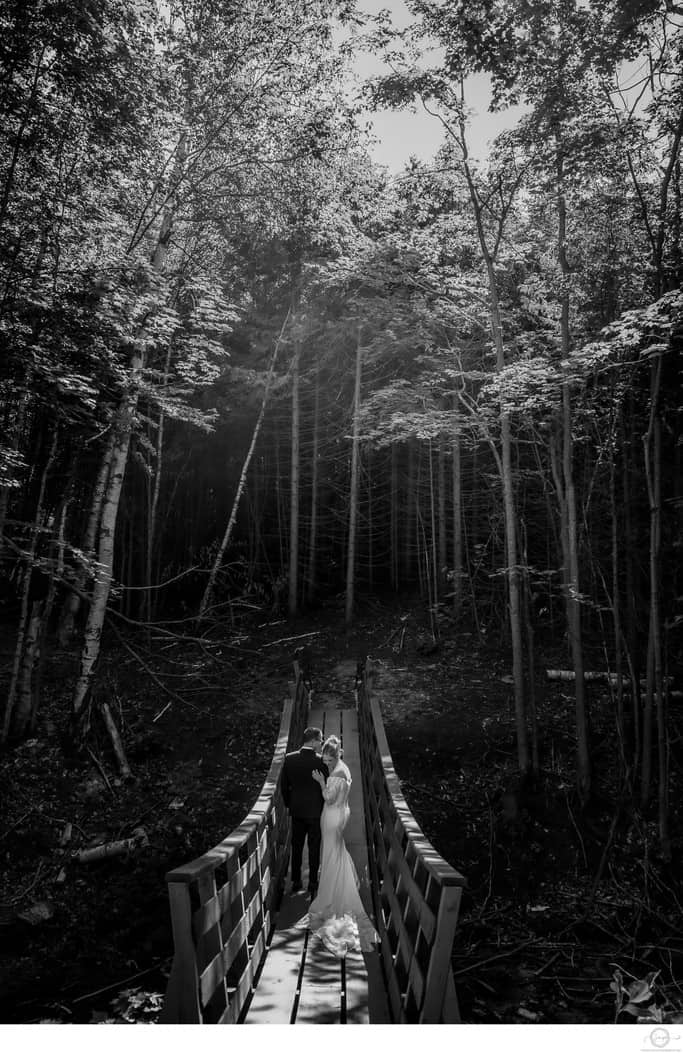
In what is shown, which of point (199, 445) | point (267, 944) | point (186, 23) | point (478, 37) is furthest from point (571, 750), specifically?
point (199, 445)

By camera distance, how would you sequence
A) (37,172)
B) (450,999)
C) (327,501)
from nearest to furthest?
(450,999)
(37,172)
(327,501)

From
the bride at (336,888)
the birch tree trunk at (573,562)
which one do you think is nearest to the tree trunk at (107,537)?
the bride at (336,888)

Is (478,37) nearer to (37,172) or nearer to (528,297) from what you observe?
(528,297)

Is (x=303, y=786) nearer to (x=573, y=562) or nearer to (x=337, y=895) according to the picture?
(x=337, y=895)

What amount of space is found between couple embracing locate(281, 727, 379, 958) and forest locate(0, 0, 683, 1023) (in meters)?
1.90

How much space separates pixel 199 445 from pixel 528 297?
12.8 metres

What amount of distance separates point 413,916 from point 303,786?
7.64 ft

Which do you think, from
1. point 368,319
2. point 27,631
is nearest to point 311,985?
point 27,631

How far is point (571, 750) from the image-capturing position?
10859 millimetres

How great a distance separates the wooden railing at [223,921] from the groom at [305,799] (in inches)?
7.4

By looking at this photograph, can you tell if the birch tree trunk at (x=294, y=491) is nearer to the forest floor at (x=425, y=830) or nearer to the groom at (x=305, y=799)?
the forest floor at (x=425, y=830)

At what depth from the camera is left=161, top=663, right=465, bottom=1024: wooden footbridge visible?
2.50m

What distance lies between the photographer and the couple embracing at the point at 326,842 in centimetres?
438

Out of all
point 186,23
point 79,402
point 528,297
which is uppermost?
point 186,23
